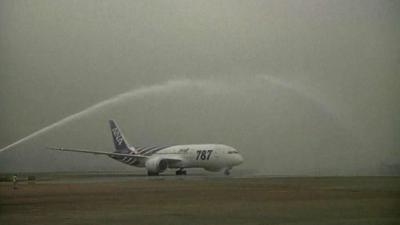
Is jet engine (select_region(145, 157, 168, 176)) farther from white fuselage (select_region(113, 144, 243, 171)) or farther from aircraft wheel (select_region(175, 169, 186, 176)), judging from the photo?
aircraft wheel (select_region(175, 169, 186, 176))

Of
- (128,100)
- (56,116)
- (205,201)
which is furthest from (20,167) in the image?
(205,201)

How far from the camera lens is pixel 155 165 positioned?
8516 millimetres

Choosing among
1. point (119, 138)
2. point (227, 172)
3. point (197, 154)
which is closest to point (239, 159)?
point (227, 172)

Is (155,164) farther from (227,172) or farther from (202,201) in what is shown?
(202,201)

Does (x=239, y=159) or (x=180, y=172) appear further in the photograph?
(x=180, y=172)

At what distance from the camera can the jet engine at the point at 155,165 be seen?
8266 mm

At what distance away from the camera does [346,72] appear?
8.21m

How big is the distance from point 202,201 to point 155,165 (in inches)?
51.9

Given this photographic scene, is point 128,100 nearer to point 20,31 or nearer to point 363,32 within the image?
point 20,31

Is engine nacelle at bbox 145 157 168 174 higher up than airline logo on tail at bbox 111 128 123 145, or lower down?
lower down

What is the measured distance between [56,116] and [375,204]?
14.5 feet

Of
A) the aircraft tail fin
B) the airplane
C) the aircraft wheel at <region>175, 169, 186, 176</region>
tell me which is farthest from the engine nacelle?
the aircraft tail fin

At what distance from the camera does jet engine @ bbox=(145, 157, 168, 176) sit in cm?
827

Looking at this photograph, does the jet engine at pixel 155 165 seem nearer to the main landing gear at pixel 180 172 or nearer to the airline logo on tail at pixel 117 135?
the main landing gear at pixel 180 172
